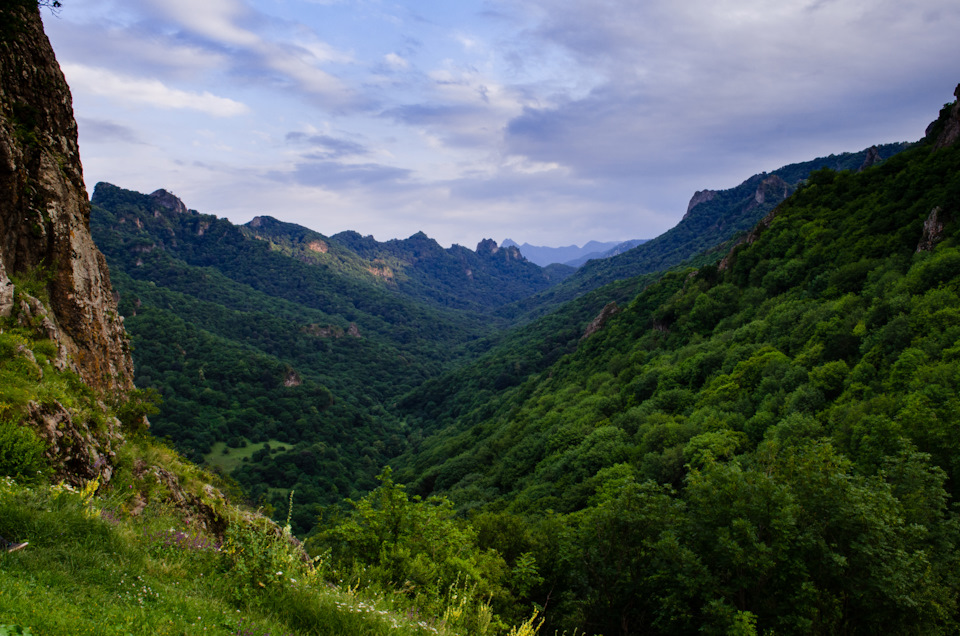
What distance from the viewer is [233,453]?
7706cm

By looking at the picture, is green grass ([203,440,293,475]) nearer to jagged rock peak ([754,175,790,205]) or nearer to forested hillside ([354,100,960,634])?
forested hillside ([354,100,960,634])

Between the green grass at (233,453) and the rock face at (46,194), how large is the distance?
64657 millimetres

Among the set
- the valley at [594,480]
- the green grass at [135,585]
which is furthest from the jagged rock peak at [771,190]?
the green grass at [135,585]

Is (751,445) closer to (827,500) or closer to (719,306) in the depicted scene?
(827,500)

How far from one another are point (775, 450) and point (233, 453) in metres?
82.8

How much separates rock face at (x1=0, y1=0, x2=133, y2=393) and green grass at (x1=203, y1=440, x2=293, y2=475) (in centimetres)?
6466

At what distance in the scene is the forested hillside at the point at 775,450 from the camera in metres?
10.6

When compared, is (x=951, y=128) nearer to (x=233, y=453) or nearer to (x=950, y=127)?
(x=950, y=127)

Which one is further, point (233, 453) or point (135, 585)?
point (233, 453)

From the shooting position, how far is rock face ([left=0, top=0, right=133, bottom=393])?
1335 cm

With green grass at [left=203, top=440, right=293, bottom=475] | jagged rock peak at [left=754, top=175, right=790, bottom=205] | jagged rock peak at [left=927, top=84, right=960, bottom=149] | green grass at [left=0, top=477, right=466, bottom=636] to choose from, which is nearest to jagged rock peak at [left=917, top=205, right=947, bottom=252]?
jagged rock peak at [left=927, top=84, right=960, bottom=149]

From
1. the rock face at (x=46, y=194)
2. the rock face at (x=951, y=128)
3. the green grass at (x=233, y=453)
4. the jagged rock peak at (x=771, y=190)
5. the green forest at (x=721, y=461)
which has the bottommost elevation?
the green grass at (x=233, y=453)

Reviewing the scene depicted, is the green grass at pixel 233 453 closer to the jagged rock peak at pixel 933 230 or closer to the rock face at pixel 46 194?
the rock face at pixel 46 194

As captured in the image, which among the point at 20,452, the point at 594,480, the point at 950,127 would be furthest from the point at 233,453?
the point at 950,127
